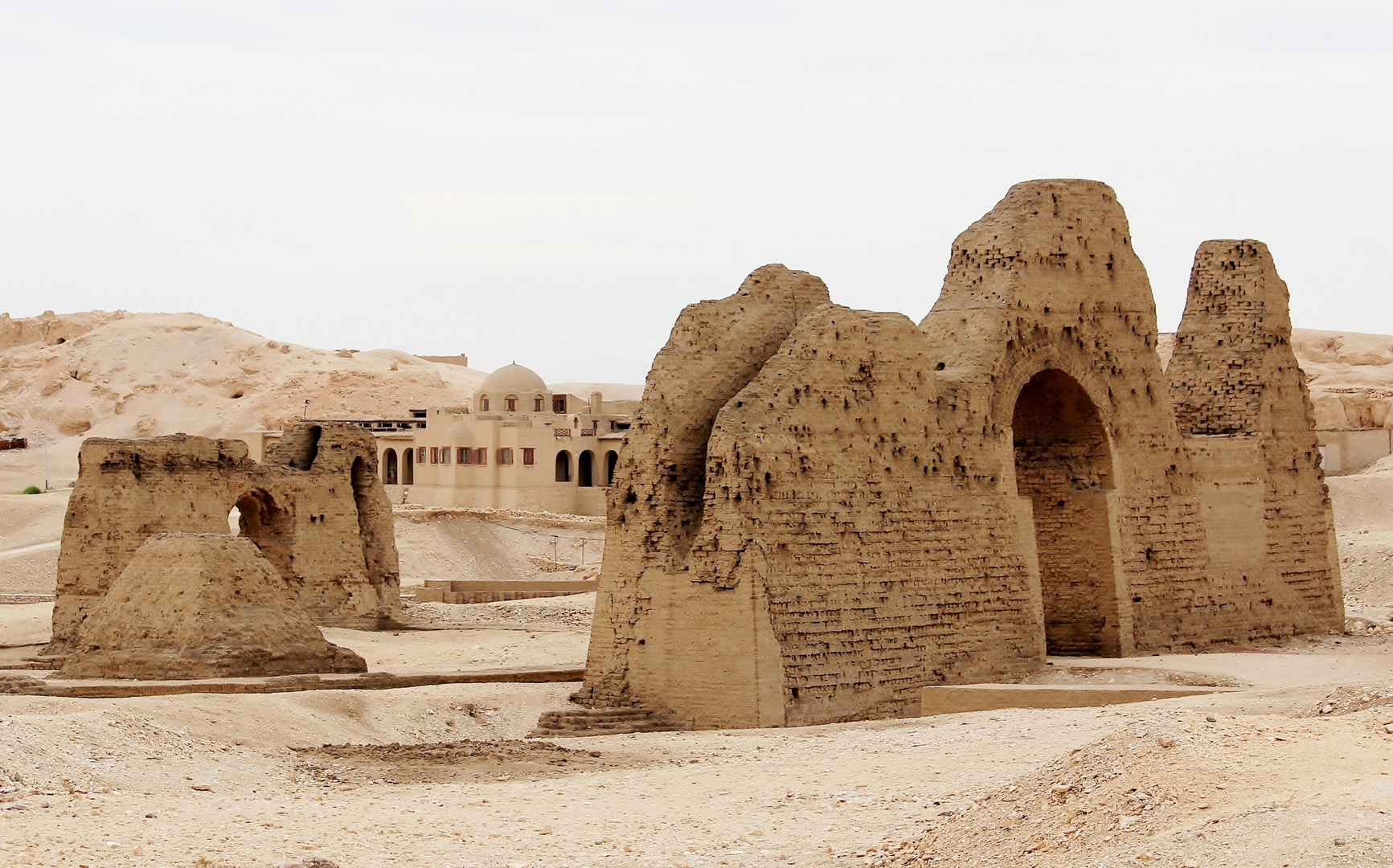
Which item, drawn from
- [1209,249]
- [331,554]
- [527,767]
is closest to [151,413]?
[331,554]

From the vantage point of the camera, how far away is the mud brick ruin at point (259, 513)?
26641mm

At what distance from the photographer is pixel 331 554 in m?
30.0

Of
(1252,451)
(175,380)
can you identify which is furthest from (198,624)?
(175,380)

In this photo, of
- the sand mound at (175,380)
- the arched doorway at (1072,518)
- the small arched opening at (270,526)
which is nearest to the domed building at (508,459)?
the sand mound at (175,380)

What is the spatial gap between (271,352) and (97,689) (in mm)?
69642

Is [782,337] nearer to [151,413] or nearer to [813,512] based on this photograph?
[813,512]

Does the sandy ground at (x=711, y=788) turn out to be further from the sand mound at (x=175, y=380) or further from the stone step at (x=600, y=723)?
the sand mound at (x=175, y=380)

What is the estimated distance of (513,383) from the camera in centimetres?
6159

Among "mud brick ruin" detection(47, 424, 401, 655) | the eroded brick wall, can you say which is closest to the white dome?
"mud brick ruin" detection(47, 424, 401, 655)

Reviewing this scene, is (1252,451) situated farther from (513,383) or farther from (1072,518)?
(513,383)

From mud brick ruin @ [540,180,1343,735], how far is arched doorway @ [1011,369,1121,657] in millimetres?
34

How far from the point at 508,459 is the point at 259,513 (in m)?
22.7

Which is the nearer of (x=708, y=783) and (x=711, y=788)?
(x=711, y=788)

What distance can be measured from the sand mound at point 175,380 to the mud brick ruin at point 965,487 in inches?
2083
